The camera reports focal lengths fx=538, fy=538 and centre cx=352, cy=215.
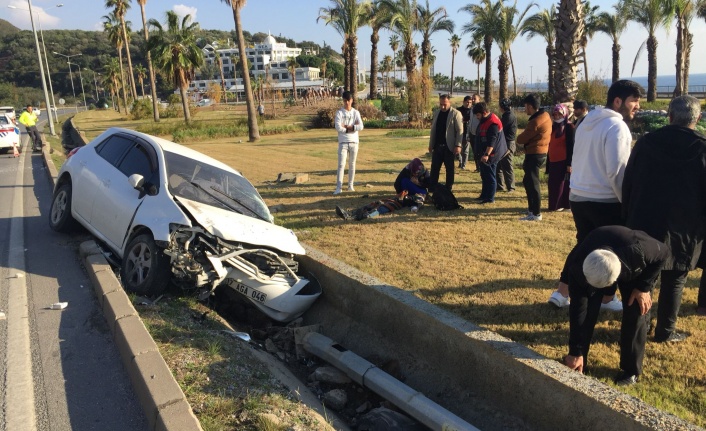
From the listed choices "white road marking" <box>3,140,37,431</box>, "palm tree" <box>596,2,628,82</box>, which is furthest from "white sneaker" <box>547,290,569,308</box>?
"palm tree" <box>596,2,628,82</box>

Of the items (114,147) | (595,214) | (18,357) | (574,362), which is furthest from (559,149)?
(18,357)

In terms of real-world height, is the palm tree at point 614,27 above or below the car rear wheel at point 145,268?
above

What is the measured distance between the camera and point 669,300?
4.01m

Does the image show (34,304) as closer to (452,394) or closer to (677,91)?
(452,394)

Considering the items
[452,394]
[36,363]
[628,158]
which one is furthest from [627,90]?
[36,363]

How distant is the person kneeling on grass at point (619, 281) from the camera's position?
3.09 m

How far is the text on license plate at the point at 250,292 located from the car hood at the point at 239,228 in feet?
1.44

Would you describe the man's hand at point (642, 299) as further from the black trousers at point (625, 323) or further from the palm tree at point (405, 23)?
the palm tree at point (405, 23)

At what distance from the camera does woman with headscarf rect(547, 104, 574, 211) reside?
7.67 meters

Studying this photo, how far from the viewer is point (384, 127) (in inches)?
1190

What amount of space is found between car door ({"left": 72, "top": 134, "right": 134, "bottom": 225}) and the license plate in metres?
2.47

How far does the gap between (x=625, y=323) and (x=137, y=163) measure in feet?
17.4

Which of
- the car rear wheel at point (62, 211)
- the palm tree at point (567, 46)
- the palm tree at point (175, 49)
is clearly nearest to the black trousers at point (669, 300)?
the car rear wheel at point (62, 211)

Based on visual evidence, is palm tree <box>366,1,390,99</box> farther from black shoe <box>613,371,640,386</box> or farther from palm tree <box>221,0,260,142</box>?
black shoe <box>613,371,640,386</box>
